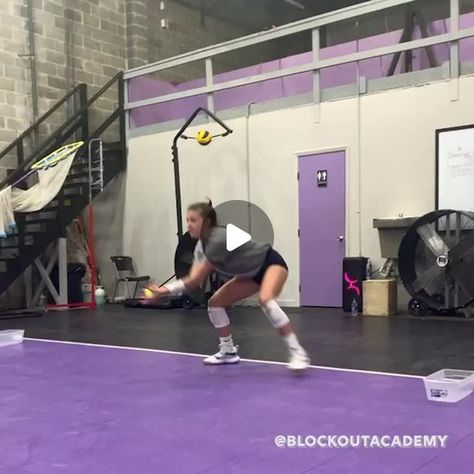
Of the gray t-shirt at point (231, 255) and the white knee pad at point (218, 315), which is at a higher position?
the gray t-shirt at point (231, 255)

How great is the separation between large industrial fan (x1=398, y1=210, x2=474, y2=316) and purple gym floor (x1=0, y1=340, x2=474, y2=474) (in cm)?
Answer: 284

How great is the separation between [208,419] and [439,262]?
160 inches

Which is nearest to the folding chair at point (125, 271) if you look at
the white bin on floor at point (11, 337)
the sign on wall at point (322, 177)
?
the sign on wall at point (322, 177)

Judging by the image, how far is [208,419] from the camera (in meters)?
2.98

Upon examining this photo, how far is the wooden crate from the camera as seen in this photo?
695 cm

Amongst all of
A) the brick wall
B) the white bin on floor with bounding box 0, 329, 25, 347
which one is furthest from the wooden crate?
the brick wall

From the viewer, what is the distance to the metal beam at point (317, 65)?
6.94 meters

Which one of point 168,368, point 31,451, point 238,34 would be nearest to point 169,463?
point 31,451

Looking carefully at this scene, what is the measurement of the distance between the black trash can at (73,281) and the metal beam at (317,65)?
2749 millimetres

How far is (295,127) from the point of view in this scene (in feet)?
26.8

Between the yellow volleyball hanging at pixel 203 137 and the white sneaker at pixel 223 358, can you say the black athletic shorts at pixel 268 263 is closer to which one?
the white sneaker at pixel 223 358

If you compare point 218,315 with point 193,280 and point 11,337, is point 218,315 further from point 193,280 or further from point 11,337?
point 11,337

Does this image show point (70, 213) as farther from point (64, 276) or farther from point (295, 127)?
point (295, 127)
